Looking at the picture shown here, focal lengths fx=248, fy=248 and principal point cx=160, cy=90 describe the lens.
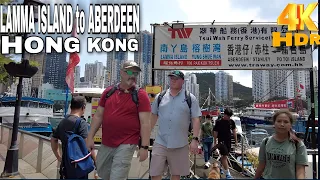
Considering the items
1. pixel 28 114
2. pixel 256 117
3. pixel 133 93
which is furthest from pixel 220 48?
pixel 256 117

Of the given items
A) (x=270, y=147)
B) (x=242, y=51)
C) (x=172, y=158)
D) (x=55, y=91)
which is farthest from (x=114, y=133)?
(x=55, y=91)

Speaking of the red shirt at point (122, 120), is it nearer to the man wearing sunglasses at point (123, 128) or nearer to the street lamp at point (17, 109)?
the man wearing sunglasses at point (123, 128)

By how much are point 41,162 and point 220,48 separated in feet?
17.7

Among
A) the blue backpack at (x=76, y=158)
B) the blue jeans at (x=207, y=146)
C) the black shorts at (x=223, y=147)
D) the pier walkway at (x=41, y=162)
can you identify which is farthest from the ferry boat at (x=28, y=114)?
the blue backpack at (x=76, y=158)

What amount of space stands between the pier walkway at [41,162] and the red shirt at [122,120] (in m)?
1.23

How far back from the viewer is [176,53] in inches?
260

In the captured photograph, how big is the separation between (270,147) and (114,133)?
1751 millimetres

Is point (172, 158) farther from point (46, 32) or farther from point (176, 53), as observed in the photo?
point (46, 32)

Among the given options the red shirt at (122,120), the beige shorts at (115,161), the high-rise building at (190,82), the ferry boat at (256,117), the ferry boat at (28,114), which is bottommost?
the ferry boat at (256,117)

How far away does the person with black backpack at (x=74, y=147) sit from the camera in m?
3.01

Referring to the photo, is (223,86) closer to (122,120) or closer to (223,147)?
(223,147)

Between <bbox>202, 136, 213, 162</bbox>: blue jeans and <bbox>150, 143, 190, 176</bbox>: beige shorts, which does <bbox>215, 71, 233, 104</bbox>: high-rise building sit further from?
<bbox>150, 143, 190, 176</bbox>: beige shorts

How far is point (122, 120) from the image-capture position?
2959 mm

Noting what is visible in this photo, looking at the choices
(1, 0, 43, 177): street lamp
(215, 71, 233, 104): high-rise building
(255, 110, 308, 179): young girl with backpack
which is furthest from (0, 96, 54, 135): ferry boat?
(215, 71, 233, 104): high-rise building
